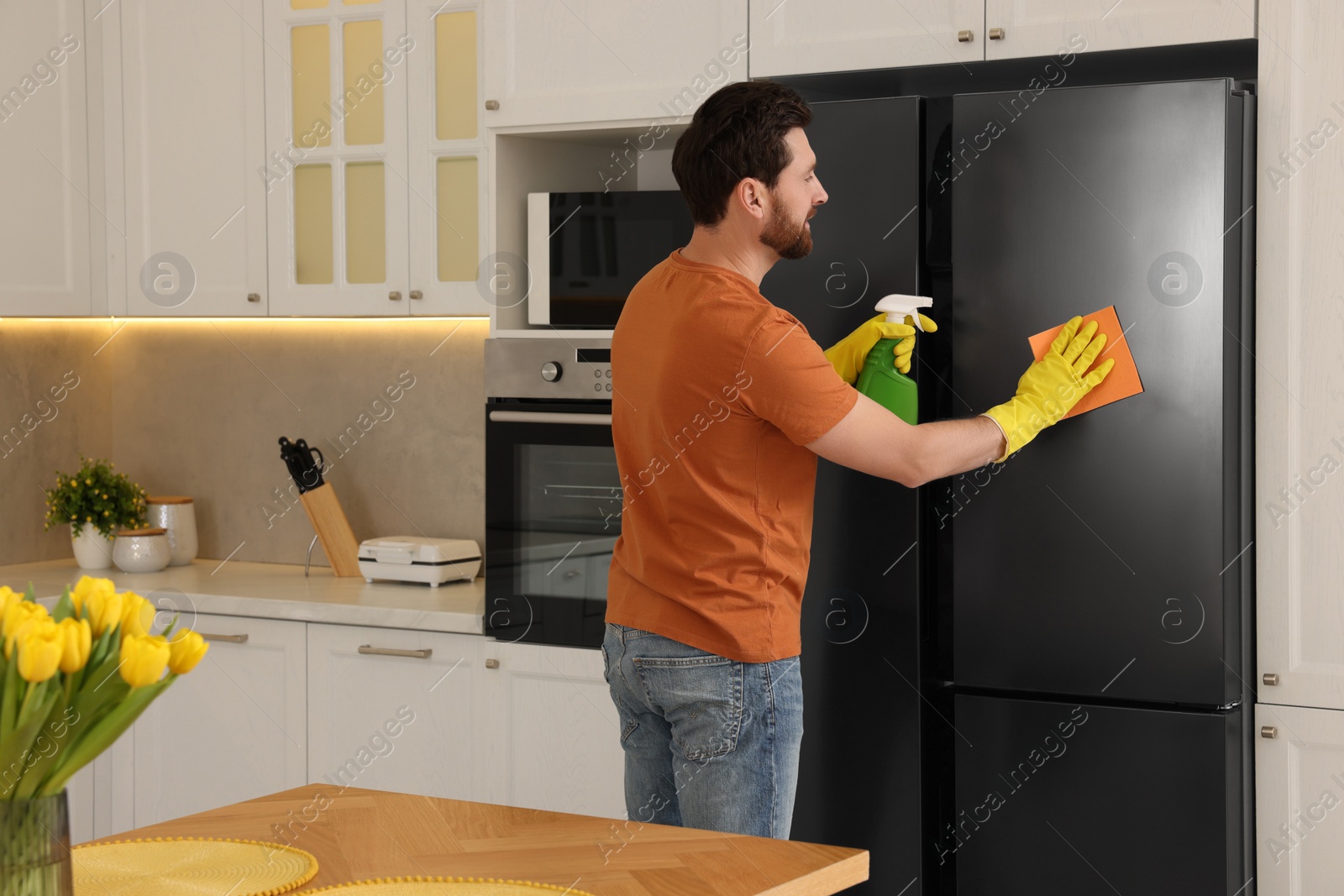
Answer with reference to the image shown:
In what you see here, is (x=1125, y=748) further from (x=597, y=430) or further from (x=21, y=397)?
(x=21, y=397)

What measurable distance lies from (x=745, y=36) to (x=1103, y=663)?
4.07ft

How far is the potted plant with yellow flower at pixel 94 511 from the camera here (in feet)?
11.3

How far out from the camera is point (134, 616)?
0.91m

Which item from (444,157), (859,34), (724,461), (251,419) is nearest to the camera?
(724,461)

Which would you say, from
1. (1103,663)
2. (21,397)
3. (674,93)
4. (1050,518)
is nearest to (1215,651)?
(1103,663)

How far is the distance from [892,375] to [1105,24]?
68cm

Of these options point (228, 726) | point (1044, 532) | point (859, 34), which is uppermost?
point (859, 34)

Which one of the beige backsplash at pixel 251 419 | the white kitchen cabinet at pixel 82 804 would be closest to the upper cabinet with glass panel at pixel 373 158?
the beige backsplash at pixel 251 419

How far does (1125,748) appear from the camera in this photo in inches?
82.1

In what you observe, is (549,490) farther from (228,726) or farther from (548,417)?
(228,726)

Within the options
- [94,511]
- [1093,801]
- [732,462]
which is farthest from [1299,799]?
[94,511]

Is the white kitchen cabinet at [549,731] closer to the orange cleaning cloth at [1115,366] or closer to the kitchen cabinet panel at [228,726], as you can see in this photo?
the kitchen cabinet panel at [228,726]

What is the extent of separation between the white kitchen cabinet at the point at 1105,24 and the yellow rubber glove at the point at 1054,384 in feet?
1.54

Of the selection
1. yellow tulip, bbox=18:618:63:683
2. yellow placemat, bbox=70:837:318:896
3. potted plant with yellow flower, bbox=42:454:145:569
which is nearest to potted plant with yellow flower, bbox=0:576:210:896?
yellow tulip, bbox=18:618:63:683
